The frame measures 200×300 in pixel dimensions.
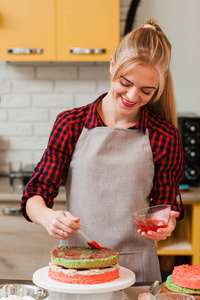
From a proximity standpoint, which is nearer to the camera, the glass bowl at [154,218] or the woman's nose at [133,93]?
the glass bowl at [154,218]

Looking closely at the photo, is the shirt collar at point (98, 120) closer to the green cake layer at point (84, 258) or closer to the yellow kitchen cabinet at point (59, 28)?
the green cake layer at point (84, 258)

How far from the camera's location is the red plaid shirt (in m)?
1.61

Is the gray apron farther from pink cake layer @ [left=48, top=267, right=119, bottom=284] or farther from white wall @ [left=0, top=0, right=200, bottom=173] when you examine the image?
white wall @ [left=0, top=0, right=200, bottom=173]

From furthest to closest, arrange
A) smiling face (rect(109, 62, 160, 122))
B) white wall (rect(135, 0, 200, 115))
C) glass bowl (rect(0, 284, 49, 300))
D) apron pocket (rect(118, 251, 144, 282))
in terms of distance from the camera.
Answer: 1. white wall (rect(135, 0, 200, 115))
2. apron pocket (rect(118, 251, 144, 282))
3. smiling face (rect(109, 62, 160, 122))
4. glass bowl (rect(0, 284, 49, 300))

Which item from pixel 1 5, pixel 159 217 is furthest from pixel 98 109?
pixel 1 5

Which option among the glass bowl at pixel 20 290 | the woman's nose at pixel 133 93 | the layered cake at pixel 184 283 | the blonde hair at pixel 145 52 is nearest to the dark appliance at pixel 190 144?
the blonde hair at pixel 145 52

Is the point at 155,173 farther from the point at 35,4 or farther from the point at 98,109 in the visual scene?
the point at 35,4

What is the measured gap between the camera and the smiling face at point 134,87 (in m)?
1.49

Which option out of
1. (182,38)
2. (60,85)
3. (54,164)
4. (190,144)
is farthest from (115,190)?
(182,38)

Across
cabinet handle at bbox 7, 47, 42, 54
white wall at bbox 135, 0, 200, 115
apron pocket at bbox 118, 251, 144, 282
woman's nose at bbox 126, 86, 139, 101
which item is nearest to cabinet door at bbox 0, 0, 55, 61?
cabinet handle at bbox 7, 47, 42, 54

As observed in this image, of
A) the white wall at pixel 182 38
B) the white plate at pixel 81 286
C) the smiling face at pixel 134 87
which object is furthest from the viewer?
the white wall at pixel 182 38

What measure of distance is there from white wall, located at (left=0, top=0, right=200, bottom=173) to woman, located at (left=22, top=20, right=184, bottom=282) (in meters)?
1.43

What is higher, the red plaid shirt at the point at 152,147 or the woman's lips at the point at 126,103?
the woman's lips at the point at 126,103

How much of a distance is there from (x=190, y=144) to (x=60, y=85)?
93 centimetres
